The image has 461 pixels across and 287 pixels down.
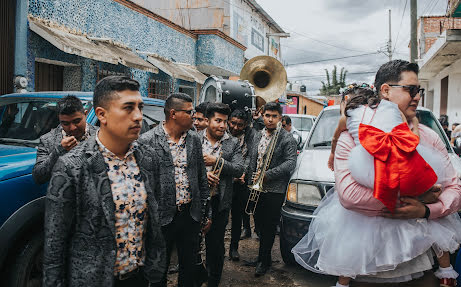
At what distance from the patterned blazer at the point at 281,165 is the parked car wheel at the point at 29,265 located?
2403 millimetres

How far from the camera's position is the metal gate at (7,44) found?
24.3ft

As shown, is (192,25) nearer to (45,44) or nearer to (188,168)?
(45,44)

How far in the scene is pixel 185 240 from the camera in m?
3.09

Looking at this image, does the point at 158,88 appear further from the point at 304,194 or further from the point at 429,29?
the point at 429,29

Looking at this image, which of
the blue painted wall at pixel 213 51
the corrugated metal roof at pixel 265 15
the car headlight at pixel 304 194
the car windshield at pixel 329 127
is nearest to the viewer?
the car headlight at pixel 304 194

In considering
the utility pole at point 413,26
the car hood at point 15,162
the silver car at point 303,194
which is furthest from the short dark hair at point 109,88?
the utility pole at point 413,26

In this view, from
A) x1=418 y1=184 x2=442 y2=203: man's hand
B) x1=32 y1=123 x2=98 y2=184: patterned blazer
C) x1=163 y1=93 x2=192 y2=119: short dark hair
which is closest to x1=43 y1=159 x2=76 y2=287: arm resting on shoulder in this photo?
x1=32 y1=123 x2=98 y2=184: patterned blazer

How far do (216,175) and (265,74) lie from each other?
16.6ft

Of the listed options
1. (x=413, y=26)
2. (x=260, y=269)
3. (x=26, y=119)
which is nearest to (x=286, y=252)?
(x=260, y=269)

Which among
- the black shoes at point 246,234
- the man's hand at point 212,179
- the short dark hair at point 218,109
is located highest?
the short dark hair at point 218,109

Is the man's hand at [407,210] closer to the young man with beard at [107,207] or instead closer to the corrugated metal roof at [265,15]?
the young man with beard at [107,207]

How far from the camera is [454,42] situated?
10914 millimetres

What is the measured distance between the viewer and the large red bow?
5.42ft

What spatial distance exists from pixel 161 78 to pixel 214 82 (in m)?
7.31
